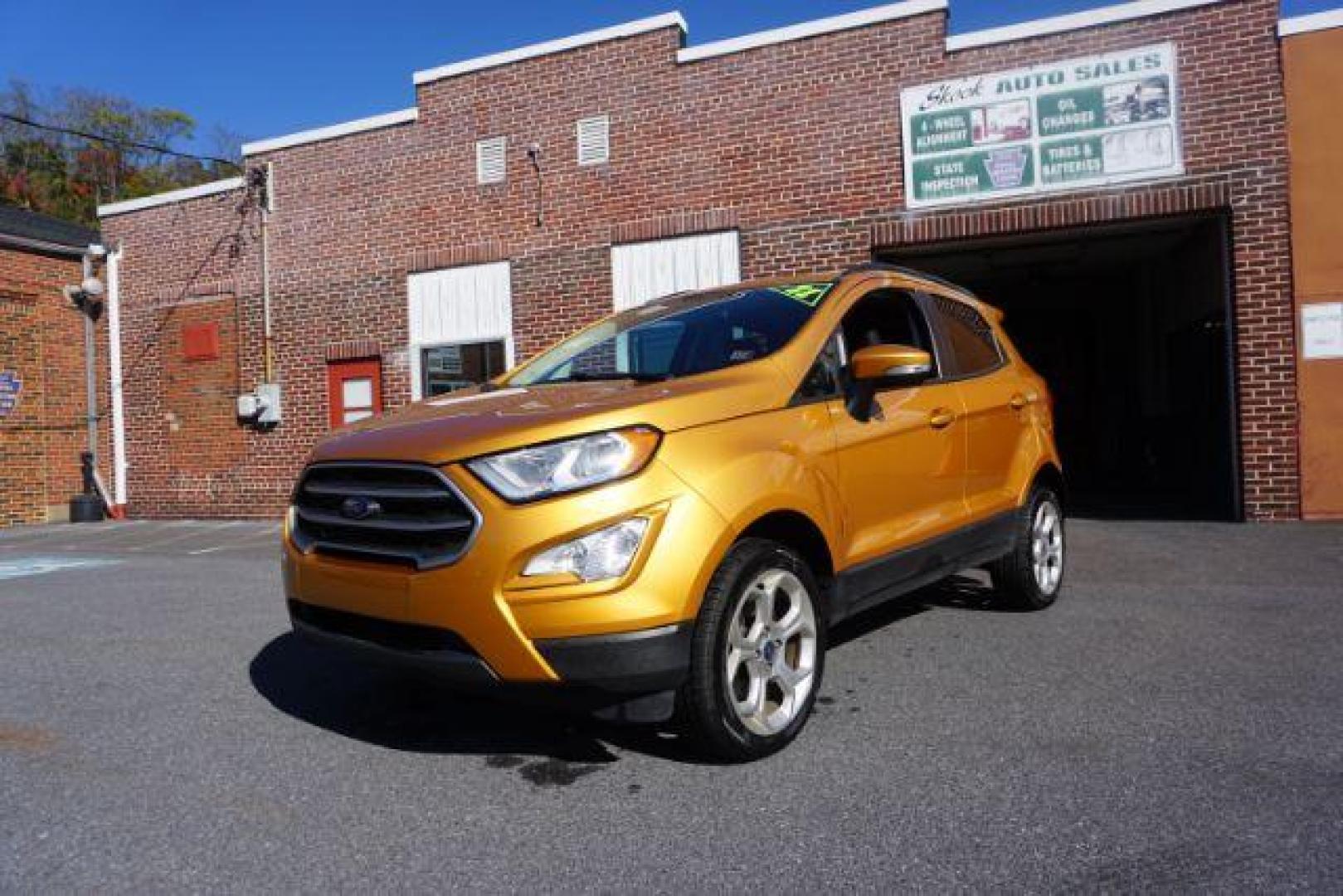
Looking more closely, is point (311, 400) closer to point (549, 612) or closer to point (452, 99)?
point (452, 99)

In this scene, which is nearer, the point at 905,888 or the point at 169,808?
the point at 905,888

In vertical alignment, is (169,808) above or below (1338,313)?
below

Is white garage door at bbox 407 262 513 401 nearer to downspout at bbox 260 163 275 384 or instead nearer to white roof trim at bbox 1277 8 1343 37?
downspout at bbox 260 163 275 384

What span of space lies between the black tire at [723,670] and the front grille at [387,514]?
80 centimetres

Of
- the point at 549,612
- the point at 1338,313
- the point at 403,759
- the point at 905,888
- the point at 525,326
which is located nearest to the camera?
the point at 905,888

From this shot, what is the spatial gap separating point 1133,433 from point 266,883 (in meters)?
16.8

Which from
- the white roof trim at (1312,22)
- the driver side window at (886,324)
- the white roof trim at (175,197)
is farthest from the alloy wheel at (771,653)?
the white roof trim at (175,197)

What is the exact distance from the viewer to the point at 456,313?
12.1m

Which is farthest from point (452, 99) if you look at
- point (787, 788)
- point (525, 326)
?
point (787, 788)

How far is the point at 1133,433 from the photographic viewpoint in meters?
16.5

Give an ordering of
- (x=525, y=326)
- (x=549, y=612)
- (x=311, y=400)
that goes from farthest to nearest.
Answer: (x=311, y=400)
(x=525, y=326)
(x=549, y=612)

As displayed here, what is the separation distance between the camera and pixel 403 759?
3.36m

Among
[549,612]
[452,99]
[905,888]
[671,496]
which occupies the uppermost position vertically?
[452,99]

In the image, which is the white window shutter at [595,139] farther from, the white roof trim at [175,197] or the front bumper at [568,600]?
the front bumper at [568,600]
